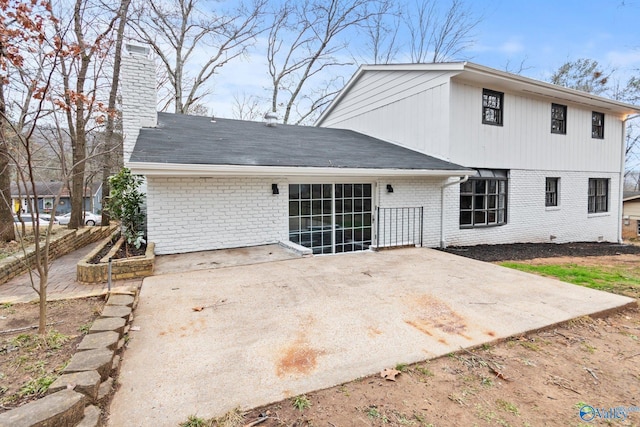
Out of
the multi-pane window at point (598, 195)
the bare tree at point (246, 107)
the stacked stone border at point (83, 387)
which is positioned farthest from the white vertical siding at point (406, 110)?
the bare tree at point (246, 107)

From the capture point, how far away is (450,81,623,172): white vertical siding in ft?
28.0

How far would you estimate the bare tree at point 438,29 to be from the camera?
56.2 ft

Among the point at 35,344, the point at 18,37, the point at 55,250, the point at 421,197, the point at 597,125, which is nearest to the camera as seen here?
the point at 35,344

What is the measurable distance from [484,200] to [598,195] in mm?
6386

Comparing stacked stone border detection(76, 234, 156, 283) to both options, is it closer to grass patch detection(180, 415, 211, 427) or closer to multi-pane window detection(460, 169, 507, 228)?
grass patch detection(180, 415, 211, 427)

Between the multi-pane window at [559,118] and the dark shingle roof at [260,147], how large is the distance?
16.2 ft

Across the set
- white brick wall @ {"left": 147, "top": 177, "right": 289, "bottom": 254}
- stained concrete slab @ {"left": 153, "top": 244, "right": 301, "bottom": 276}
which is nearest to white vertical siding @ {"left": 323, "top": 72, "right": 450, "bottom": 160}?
white brick wall @ {"left": 147, "top": 177, "right": 289, "bottom": 254}

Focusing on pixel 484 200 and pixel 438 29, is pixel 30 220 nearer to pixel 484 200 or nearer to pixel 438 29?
pixel 484 200

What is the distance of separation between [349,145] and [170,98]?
39.2ft

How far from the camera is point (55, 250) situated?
7105 millimetres

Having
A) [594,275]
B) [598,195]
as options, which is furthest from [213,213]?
[598,195]

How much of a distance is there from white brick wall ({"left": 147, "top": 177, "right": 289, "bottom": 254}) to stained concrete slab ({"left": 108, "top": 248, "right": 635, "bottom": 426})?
1496 millimetres

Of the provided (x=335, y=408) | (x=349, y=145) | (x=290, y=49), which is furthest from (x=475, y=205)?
(x=290, y=49)

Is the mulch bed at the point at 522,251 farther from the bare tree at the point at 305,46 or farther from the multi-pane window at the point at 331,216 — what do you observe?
the bare tree at the point at 305,46
